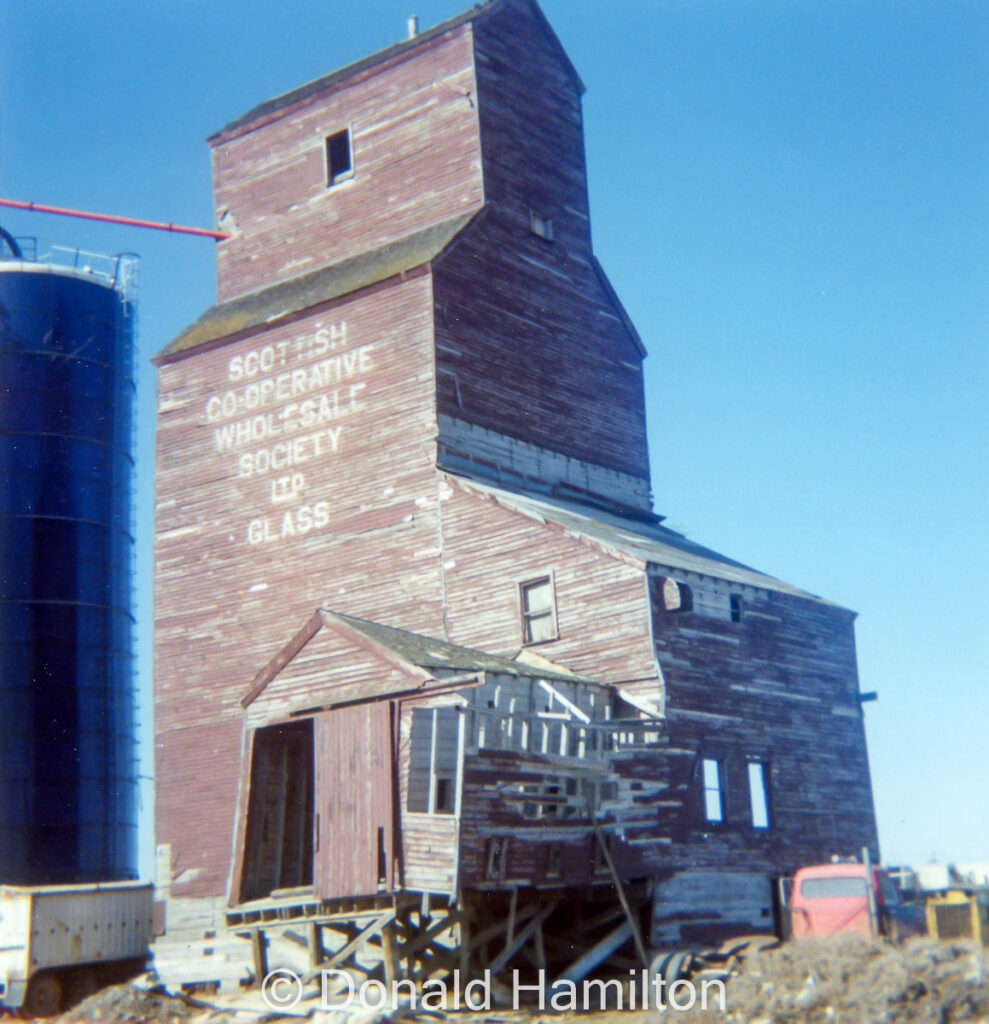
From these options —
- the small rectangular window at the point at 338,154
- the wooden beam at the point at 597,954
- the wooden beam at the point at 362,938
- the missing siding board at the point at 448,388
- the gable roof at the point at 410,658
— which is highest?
the small rectangular window at the point at 338,154

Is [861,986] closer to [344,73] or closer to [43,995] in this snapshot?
[43,995]

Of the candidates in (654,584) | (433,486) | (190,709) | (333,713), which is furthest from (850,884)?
(190,709)

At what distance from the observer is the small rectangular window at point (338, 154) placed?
37844mm

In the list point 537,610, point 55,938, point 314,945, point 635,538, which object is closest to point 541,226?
point 635,538

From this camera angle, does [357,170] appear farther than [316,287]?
Yes

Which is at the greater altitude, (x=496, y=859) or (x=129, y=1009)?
(x=496, y=859)

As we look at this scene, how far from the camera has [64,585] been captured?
122ft

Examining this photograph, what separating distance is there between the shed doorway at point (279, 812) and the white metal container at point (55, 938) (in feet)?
13.6

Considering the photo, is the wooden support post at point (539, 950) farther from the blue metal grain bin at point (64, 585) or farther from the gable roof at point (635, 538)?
the blue metal grain bin at point (64, 585)

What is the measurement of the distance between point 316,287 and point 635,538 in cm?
1130

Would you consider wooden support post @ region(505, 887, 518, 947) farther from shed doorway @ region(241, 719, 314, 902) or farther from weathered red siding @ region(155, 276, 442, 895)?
weathered red siding @ region(155, 276, 442, 895)

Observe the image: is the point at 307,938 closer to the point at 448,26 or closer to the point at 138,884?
the point at 138,884

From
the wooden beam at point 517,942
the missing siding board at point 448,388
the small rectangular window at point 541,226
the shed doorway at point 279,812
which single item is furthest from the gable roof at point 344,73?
the wooden beam at point 517,942

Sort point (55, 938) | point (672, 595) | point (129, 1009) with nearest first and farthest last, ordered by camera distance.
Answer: point (129, 1009)
point (55, 938)
point (672, 595)
